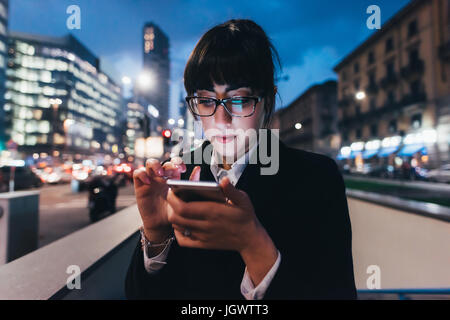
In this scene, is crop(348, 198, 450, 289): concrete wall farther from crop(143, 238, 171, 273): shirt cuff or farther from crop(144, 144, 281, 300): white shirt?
crop(143, 238, 171, 273): shirt cuff

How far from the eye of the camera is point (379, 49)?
28.8 m

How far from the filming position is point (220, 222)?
0.76 metres

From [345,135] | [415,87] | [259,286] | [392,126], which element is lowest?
[259,286]

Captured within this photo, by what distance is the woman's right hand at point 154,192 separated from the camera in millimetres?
873

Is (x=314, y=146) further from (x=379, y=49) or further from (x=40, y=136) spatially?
(x=40, y=136)

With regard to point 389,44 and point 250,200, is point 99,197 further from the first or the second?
point 389,44

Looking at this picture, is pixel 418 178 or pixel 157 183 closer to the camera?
pixel 157 183

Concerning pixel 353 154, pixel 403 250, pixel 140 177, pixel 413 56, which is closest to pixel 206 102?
pixel 140 177

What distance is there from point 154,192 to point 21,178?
18446 millimetres

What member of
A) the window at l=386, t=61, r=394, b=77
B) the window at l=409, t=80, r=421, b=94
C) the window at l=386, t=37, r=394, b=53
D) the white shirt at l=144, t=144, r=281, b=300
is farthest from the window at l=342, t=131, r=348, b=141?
the white shirt at l=144, t=144, r=281, b=300

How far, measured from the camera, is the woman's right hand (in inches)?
34.4

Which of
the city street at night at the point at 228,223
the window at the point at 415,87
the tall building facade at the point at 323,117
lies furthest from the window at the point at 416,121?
the city street at night at the point at 228,223

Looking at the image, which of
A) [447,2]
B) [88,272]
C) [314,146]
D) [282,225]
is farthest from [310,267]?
[314,146]

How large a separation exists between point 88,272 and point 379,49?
35.9 m
